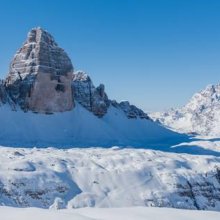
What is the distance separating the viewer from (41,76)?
74.8m

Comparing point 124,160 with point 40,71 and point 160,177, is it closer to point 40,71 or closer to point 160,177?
point 160,177

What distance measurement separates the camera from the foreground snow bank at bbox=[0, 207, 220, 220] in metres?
12.5

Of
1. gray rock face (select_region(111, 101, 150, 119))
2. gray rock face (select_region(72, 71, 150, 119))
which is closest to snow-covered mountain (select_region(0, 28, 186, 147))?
gray rock face (select_region(72, 71, 150, 119))

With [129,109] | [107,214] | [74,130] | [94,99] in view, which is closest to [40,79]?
[74,130]

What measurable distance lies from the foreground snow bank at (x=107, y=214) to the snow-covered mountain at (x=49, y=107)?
51.7 m

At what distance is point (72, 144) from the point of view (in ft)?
222

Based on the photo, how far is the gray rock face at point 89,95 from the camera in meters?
84.0

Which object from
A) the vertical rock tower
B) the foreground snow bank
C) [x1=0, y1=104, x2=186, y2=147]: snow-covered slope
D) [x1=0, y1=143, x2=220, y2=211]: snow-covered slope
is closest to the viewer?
the foreground snow bank

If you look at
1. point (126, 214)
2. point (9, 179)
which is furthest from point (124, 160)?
point (126, 214)

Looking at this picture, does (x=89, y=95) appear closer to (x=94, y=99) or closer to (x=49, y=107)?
(x=94, y=99)

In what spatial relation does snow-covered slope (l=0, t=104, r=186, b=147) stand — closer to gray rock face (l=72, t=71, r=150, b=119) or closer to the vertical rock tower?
gray rock face (l=72, t=71, r=150, b=119)

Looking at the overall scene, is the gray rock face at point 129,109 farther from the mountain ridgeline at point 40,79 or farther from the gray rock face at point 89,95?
the mountain ridgeline at point 40,79

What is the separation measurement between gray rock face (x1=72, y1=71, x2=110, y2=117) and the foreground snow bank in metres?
69.1

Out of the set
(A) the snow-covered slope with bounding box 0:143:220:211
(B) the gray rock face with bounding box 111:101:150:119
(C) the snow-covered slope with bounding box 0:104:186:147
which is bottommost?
(A) the snow-covered slope with bounding box 0:143:220:211
